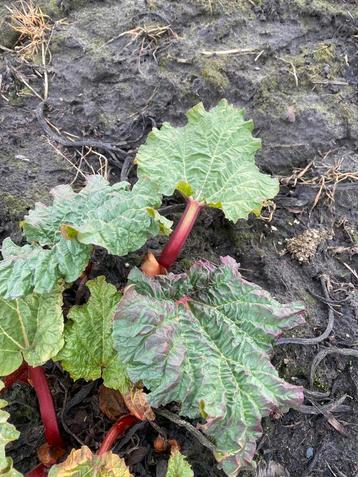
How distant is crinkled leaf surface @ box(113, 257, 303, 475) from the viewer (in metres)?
1.48

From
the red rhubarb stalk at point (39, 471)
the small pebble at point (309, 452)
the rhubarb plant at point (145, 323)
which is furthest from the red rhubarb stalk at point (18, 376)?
the small pebble at point (309, 452)

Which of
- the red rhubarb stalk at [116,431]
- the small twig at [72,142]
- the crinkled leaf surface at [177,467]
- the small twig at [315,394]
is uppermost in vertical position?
the small twig at [72,142]

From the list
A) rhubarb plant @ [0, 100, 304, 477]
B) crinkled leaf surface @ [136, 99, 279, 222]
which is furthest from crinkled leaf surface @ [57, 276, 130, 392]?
crinkled leaf surface @ [136, 99, 279, 222]

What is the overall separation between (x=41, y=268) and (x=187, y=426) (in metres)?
0.66

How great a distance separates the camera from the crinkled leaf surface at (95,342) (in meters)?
1.71

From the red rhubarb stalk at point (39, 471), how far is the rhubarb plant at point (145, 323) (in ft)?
0.18

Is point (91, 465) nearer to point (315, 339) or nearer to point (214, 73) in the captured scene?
point (315, 339)

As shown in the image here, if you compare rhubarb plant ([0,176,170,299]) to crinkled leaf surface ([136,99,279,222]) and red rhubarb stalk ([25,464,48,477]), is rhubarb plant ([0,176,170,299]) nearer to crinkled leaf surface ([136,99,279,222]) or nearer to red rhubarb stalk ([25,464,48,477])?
crinkled leaf surface ([136,99,279,222])

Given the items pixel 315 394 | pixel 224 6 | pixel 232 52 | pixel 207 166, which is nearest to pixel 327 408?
pixel 315 394

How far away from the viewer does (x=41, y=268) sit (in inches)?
61.1

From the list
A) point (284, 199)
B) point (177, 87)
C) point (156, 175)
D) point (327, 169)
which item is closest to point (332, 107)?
point (327, 169)

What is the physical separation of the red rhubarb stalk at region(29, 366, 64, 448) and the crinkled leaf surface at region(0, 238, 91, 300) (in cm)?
31

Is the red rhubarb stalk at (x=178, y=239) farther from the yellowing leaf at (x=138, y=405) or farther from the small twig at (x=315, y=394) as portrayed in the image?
the small twig at (x=315, y=394)

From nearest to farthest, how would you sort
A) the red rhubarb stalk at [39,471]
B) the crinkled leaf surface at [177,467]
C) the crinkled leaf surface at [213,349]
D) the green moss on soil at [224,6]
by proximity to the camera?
the crinkled leaf surface at [213,349] < the crinkled leaf surface at [177,467] < the red rhubarb stalk at [39,471] < the green moss on soil at [224,6]
